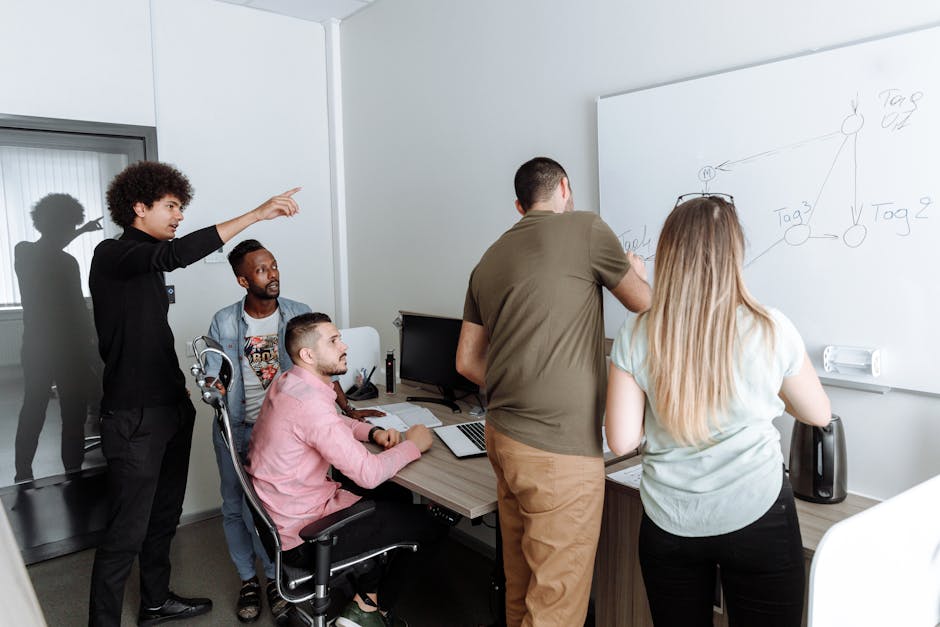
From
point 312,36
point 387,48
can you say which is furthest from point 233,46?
point 387,48

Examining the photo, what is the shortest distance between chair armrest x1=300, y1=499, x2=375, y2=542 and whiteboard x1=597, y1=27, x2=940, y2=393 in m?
1.39

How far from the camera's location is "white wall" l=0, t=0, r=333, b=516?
3166mm

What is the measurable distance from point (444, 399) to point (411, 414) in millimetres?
247

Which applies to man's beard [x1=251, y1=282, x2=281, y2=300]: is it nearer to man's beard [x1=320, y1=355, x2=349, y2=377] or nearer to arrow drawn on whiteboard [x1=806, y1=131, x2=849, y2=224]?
man's beard [x1=320, y1=355, x2=349, y2=377]

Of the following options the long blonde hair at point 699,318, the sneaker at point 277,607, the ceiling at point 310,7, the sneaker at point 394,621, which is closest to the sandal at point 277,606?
the sneaker at point 277,607

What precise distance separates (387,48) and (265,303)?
1.65 metres

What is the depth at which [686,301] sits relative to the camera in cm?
139

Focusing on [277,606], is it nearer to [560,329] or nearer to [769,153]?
[560,329]

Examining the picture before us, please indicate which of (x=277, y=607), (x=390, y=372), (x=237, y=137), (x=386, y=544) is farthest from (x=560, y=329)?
(x=237, y=137)

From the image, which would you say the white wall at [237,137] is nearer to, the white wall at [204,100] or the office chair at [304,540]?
the white wall at [204,100]

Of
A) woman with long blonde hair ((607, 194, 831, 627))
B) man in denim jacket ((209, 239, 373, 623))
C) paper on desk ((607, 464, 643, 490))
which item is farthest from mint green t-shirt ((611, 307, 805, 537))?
man in denim jacket ((209, 239, 373, 623))

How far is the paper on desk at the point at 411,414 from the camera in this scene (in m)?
2.74

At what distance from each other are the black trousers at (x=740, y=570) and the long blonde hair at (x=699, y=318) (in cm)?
23

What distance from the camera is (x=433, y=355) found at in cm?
309
